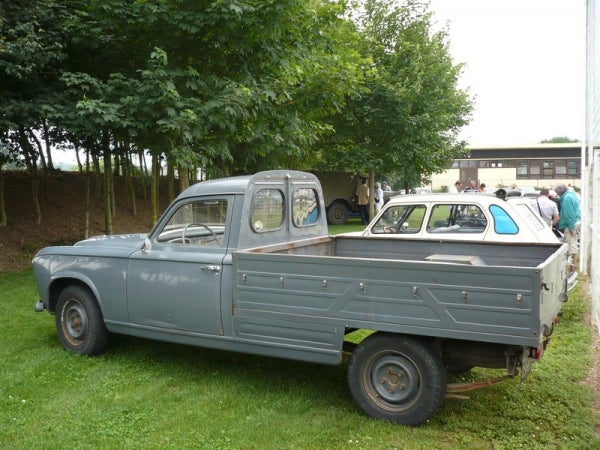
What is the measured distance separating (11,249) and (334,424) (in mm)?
10756

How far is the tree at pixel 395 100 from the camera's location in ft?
62.2

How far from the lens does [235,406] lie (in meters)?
4.64

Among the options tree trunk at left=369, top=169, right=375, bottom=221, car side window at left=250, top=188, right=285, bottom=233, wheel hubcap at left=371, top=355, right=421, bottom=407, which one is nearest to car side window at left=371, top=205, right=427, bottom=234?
car side window at left=250, top=188, right=285, bottom=233

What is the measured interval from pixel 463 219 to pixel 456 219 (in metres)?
0.13

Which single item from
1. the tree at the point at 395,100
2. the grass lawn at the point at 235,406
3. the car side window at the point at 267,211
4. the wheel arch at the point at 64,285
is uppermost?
the tree at the point at 395,100

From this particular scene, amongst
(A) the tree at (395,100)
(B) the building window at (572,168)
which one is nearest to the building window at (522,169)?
(B) the building window at (572,168)

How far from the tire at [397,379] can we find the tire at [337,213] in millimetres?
21140

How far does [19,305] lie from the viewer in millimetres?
8164

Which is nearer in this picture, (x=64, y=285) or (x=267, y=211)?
(x=267, y=211)

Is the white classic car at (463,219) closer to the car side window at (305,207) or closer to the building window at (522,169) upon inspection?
the car side window at (305,207)

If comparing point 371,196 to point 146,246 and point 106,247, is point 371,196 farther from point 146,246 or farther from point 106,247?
point 146,246

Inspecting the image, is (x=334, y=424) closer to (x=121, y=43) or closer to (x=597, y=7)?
(x=597, y=7)

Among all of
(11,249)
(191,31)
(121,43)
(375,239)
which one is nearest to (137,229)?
(11,249)

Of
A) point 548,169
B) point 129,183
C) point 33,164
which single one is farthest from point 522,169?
point 33,164
